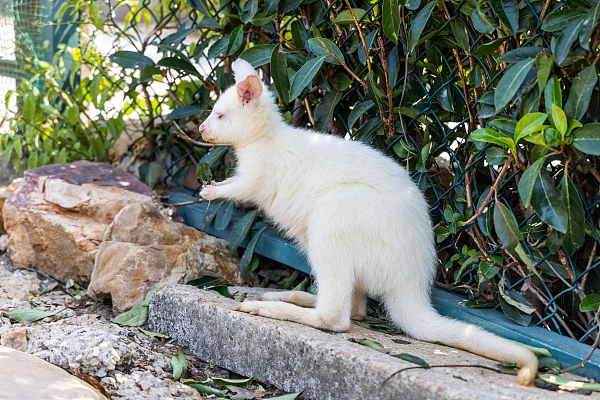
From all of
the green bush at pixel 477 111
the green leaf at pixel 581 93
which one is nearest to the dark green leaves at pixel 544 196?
the green bush at pixel 477 111

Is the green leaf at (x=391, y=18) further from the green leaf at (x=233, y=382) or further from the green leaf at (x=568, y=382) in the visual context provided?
the green leaf at (x=233, y=382)

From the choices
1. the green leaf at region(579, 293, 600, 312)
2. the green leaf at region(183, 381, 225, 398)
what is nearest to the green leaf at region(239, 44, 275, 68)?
the green leaf at region(183, 381, 225, 398)

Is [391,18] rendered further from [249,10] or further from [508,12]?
[249,10]

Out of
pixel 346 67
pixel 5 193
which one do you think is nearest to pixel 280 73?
pixel 346 67

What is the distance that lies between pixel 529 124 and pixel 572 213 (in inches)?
15.6

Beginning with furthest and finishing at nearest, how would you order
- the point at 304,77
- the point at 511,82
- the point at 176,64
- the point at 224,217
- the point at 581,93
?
1. the point at 176,64
2. the point at 224,217
3. the point at 304,77
4. the point at 511,82
5. the point at 581,93

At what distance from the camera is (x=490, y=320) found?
254 cm

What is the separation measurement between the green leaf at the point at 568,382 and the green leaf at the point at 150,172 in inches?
129

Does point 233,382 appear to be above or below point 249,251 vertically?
below

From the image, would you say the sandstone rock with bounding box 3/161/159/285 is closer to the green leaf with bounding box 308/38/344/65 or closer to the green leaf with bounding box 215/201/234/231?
the green leaf with bounding box 215/201/234/231

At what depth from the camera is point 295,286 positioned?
11.9ft

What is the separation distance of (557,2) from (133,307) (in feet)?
8.87

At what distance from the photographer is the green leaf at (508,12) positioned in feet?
7.54

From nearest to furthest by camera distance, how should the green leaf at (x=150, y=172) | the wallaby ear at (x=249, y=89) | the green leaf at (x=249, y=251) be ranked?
the wallaby ear at (x=249, y=89), the green leaf at (x=249, y=251), the green leaf at (x=150, y=172)
